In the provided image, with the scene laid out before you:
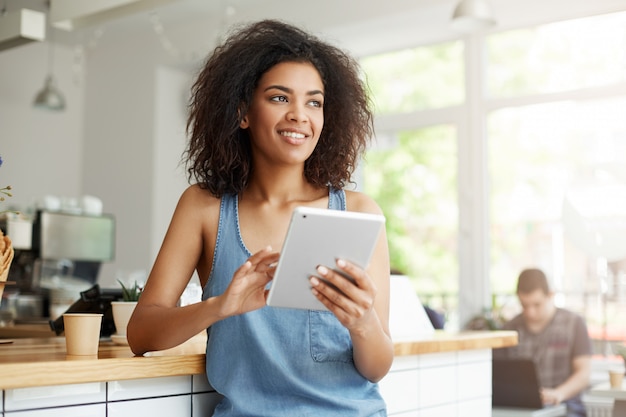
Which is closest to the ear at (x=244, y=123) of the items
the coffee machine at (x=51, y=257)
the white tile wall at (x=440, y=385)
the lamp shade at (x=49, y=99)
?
the white tile wall at (x=440, y=385)

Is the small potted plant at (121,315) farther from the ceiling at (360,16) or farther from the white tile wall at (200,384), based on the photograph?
the ceiling at (360,16)

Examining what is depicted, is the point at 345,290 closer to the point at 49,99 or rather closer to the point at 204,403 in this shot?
the point at 204,403

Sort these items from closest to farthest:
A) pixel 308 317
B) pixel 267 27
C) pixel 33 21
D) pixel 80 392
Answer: pixel 80 392, pixel 308 317, pixel 267 27, pixel 33 21

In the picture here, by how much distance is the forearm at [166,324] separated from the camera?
62.5 inches

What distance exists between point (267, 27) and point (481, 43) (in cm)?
439

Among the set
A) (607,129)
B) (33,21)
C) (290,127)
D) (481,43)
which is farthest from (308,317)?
(481,43)

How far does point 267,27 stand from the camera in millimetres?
1895

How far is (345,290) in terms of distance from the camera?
151cm

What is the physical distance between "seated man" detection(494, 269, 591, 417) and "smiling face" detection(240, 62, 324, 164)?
3.73 meters

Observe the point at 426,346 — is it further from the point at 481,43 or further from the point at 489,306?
the point at 481,43

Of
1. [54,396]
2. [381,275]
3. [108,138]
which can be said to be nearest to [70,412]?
[54,396]

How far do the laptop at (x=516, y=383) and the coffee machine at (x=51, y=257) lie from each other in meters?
2.60

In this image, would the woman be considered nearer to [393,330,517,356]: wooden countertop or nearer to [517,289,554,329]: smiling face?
[393,330,517,356]: wooden countertop

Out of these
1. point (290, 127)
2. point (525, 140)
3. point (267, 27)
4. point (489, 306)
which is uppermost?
point (525, 140)
